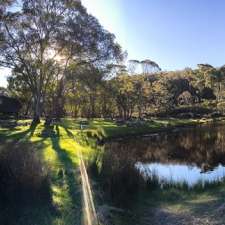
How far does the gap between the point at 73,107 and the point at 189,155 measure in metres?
61.1

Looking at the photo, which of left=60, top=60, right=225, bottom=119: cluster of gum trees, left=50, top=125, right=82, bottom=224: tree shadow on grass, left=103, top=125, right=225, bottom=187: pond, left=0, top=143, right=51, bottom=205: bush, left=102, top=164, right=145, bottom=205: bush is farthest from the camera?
left=60, top=60, right=225, bottom=119: cluster of gum trees

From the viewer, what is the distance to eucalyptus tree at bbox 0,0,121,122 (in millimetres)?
36375

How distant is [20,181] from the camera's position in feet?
31.2

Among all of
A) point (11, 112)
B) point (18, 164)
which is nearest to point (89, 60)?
point (11, 112)

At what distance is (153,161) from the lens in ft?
73.6

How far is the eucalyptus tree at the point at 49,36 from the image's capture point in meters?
36.4

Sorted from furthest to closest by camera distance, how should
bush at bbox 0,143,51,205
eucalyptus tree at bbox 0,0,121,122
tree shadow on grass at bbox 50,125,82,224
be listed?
eucalyptus tree at bbox 0,0,121,122 → tree shadow on grass at bbox 50,125,82,224 → bush at bbox 0,143,51,205

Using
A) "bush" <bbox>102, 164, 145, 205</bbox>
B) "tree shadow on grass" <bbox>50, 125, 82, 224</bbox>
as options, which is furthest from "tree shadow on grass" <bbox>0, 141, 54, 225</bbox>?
"bush" <bbox>102, 164, 145, 205</bbox>

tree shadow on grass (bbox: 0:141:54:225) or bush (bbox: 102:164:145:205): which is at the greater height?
tree shadow on grass (bbox: 0:141:54:225)

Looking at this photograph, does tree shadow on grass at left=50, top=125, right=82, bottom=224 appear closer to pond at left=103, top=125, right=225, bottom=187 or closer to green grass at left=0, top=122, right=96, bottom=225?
green grass at left=0, top=122, right=96, bottom=225

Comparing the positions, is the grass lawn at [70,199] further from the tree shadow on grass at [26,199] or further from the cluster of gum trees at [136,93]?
the cluster of gum trees at [136,93]

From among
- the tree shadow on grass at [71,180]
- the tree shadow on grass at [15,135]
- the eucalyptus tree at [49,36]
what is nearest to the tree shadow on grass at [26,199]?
the tree shadow on grass at [71,180]

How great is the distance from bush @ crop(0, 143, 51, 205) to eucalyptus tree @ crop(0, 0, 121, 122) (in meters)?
27.8

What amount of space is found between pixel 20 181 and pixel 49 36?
29.6 m
